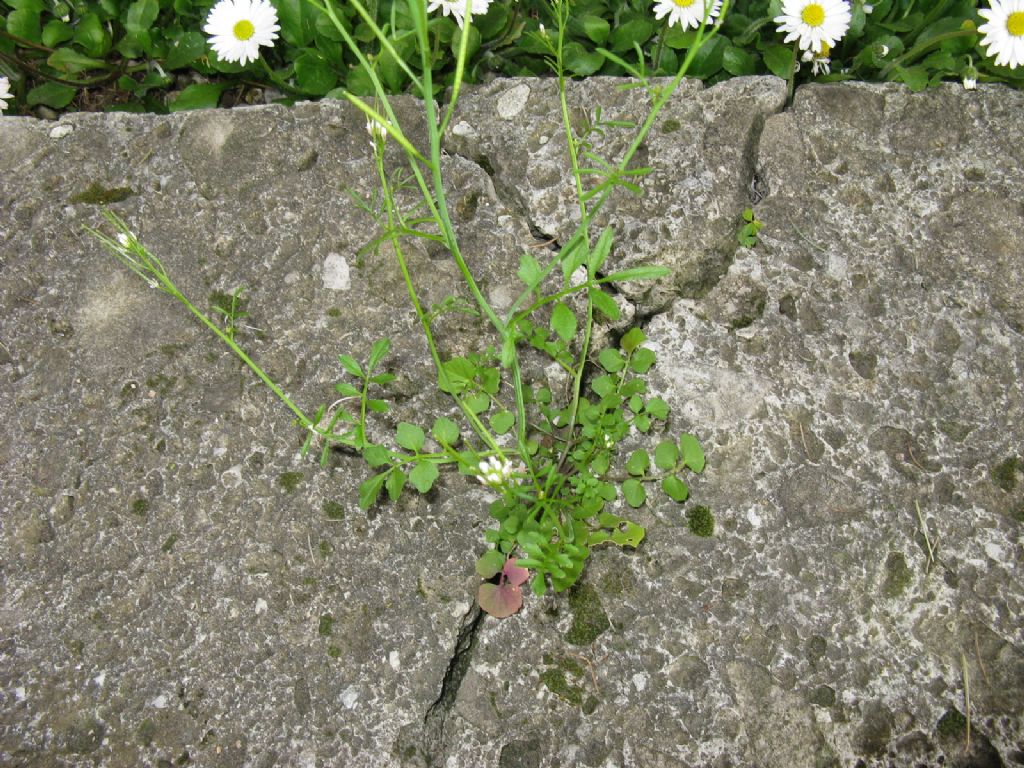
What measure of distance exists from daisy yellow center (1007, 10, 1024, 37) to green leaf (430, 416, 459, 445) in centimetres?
163

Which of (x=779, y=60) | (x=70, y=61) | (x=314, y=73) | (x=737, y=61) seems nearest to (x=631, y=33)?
(x=737, y=61)

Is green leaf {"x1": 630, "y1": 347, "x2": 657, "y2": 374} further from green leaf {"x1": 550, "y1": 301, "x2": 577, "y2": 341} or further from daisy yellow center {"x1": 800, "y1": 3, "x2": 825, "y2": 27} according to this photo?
daisy yellow center {"x1": 800, "y1": 3, "x2": 825, "y2": 27}

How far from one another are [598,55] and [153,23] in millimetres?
1244

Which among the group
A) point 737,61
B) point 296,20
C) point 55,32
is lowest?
point 55,32

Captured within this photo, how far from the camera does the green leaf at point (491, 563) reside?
1.54 metres

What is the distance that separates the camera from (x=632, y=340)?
1676 mm

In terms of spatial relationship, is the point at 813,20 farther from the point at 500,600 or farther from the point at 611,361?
the point at 500,600

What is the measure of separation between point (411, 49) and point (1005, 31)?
145cm

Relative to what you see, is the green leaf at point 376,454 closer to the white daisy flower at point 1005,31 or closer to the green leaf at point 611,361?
the green leaf at point 611,361

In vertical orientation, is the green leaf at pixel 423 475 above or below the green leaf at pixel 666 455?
below

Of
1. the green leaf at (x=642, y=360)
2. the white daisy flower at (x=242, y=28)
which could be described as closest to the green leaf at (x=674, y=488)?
the green leaf at (x=642, y=360)

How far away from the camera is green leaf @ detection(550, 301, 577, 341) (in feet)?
4.72

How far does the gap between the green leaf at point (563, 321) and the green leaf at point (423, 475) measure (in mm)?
353

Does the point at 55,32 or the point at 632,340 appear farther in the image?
the point at 55,32
